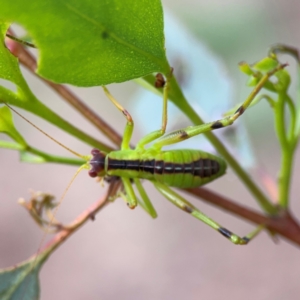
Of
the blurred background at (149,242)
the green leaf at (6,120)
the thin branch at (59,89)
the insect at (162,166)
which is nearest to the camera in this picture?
the green leaf at (6,120)

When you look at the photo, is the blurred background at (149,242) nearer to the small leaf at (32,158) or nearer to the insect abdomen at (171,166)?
the insect abdomen at (171,166)

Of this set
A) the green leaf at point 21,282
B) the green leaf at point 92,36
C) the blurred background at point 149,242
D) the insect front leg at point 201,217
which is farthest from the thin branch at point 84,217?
the blurred background at point 149,242

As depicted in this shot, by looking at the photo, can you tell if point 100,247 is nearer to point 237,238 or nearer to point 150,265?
point 150,265

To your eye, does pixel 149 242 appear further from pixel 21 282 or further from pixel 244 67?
pixel 244 67

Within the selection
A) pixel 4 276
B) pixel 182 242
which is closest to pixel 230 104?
pixel 4 276

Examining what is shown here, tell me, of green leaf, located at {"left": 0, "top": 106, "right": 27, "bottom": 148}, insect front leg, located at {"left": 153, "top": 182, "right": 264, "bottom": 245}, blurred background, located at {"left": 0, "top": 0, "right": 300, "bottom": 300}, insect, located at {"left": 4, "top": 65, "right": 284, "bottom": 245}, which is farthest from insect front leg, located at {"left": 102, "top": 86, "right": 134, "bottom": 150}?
blurred background, located at {"left": 0, "top": 0, "right": 300, "bottom": 300}

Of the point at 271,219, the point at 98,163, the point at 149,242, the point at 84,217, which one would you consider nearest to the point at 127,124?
the point at 98,163

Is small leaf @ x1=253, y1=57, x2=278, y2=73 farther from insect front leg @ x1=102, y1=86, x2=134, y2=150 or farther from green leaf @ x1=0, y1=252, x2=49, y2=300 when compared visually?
green leaf @ x1=0, y1=252, x2=49, y2=300
